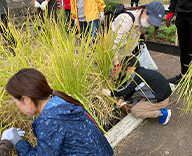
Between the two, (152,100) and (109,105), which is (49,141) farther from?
(152,100)

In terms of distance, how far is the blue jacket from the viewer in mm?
1100

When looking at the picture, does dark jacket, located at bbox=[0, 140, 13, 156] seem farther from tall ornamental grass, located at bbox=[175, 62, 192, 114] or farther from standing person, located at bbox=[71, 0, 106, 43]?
standing person, located at bbox=[71, 0, 106, 43]

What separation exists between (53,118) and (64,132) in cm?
11

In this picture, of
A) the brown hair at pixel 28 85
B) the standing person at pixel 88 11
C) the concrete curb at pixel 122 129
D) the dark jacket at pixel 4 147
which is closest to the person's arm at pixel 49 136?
the brown hair at pixel 28 85

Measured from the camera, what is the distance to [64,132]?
3.70 ft

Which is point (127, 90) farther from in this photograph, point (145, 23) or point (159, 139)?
point (145, 23)

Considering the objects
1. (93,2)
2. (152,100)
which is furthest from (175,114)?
(93,2)

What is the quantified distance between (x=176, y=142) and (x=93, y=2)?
2.65 metres

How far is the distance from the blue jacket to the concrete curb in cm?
79

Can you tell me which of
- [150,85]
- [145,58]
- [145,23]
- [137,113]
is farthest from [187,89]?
[145,58]

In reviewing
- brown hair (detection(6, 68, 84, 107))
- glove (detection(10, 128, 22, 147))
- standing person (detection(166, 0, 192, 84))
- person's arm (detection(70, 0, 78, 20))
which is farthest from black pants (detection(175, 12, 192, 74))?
glove (detection(10, 128, 22, 147))

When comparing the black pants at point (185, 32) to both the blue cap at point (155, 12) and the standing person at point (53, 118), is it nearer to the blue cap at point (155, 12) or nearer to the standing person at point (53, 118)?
the blue cap at point (155, 12)

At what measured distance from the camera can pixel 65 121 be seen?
1.15 metres

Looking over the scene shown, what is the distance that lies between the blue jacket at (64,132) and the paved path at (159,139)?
0.89 meters
